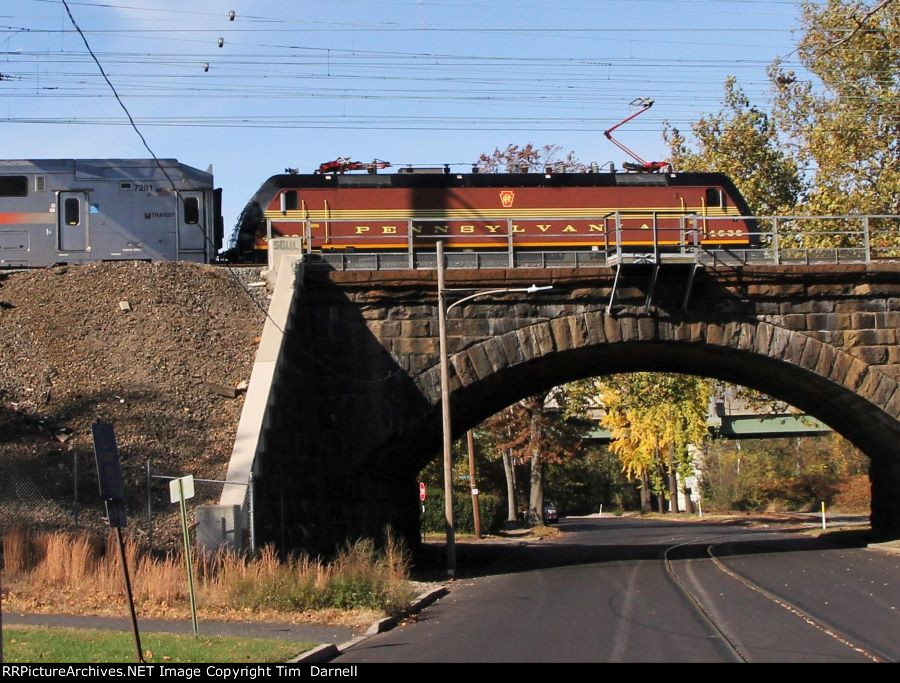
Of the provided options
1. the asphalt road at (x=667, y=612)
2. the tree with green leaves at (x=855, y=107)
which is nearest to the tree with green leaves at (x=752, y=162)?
the tree with green leaves at (x=855, y=107)

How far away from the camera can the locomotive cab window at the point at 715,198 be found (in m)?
35.4

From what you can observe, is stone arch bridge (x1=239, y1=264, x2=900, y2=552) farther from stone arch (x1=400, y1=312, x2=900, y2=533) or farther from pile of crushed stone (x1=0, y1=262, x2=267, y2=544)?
pile of crushed stone (x1=0, y1=262, x2=267, y2=544)

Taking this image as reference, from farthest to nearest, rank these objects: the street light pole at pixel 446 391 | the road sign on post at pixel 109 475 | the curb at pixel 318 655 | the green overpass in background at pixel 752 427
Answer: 1. the green overpass in background at pixel 752 427
2. the street light pole at pixel 446 391
3. the curb at pixel 318 655
4. the road sign on post at pixel 109 475

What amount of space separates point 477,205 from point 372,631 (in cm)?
2042

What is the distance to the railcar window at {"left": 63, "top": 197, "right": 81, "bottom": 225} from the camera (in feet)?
109

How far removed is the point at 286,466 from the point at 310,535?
7.00ft

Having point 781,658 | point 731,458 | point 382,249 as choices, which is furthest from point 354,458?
point 731,458

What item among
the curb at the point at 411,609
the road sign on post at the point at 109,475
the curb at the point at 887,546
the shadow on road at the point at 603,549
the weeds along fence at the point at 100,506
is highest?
the road sign on post at the point at 109,475

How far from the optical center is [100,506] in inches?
821

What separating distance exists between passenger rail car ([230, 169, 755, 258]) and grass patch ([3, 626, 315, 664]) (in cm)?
2021

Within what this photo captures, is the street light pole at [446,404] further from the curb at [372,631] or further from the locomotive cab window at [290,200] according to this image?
the locomotive cab window at [290,200]

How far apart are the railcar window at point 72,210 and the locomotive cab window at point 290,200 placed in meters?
5.91

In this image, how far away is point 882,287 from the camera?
28047mm

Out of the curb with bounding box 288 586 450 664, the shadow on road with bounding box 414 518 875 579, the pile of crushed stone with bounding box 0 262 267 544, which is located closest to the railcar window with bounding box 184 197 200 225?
the pile of crushed stone with bounding box 0 262 267 544
